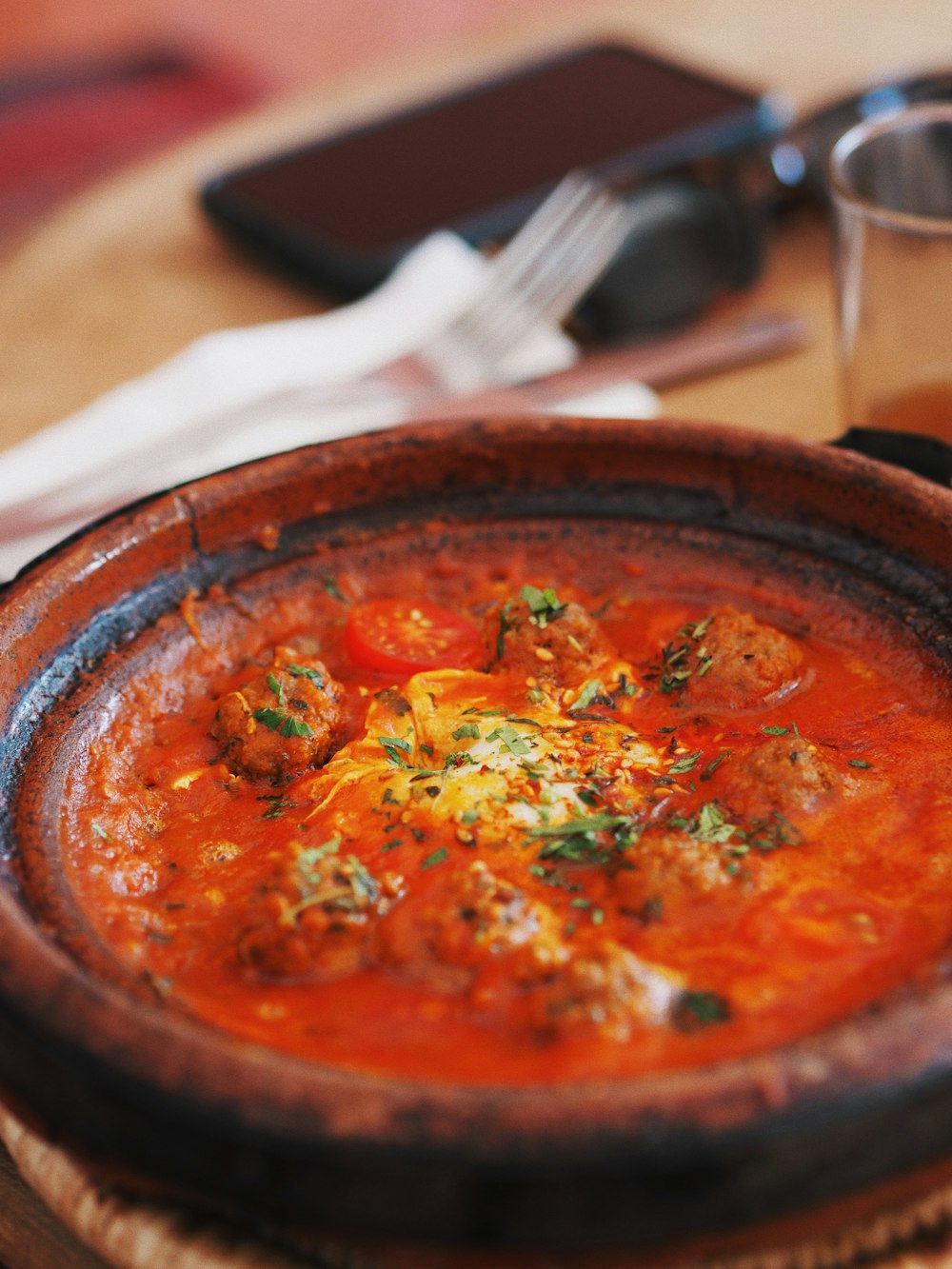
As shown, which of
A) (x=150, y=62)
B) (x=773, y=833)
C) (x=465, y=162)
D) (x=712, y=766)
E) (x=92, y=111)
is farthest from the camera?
(x=150, y=62)

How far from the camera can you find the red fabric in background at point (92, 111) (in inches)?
357

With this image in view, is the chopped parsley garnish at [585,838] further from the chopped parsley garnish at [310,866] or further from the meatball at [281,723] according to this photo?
the meatball at [281,723]

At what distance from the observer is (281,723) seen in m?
2.36

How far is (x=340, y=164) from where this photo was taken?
471 centimetres

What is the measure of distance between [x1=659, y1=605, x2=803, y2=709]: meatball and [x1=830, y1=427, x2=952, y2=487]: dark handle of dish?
0.46 meters

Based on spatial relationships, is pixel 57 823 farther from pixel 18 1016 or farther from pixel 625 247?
pixel 625 247

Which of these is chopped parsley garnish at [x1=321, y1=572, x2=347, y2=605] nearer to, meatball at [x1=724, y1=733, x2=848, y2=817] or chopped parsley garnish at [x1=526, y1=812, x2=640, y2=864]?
chopped parsley garnish at [x1=526, y1=812, x2=640, y2=864]

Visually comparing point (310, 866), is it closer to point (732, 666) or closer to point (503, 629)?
point (503, 629)

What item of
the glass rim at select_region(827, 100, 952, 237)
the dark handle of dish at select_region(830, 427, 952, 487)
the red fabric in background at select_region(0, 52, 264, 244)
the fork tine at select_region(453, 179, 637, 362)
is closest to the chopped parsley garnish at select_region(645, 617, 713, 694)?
the dark handle of dish at select_region(830, 427, 952, 487)

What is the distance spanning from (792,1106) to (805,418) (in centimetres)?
270

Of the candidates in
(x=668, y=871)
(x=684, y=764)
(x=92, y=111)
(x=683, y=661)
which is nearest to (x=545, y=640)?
(x=683, y=661)

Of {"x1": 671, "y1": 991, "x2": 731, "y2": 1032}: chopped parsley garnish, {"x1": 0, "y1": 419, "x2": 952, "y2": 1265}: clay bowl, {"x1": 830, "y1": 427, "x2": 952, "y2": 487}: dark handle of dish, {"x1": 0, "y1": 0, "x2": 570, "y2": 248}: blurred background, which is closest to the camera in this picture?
{"x1": 0, "y1": 419, "x2": 952, "y2": 1265}: clay bowl

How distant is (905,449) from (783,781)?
905mm

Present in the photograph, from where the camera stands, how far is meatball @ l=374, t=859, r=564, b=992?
191 centimetres
